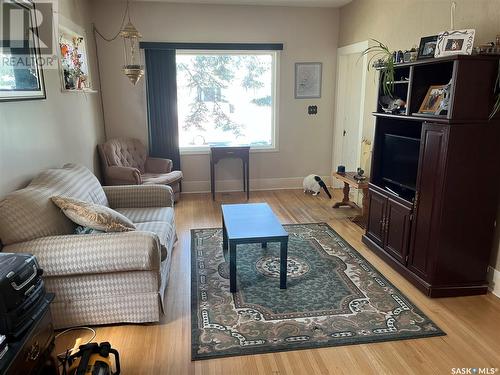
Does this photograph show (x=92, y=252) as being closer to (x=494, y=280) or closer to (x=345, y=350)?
(x=345, y=350)

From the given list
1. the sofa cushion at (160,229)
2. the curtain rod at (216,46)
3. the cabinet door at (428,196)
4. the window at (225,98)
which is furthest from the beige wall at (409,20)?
the sofa cushion at (160,229)

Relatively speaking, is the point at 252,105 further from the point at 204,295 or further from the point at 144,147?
the point at 204,295

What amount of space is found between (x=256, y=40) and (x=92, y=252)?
413cm

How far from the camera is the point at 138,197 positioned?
3438 millimetres

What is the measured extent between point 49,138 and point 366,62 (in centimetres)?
381

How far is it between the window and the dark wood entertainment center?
9.35 feet

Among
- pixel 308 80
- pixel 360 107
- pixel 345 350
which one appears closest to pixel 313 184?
pixel 360 107

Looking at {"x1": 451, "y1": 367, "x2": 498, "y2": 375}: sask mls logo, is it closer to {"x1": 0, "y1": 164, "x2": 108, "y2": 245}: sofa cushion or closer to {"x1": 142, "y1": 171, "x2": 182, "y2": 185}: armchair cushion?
{"x1": 0, "y1": 164, "x2": 108, "y2": 245}: sofa cushion

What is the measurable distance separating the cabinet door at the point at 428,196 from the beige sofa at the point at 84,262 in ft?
6.36

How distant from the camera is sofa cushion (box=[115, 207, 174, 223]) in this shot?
310cm

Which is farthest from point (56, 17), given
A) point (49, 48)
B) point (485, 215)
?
point (485, 215)

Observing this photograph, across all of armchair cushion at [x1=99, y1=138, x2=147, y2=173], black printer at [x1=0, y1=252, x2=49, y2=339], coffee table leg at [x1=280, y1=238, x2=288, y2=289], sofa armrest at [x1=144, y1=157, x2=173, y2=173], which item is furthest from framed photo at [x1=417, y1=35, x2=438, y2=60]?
armchair cushion at [x1=99, y1=138, x2=147, y2=173]

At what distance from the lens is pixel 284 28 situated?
5.30 m
